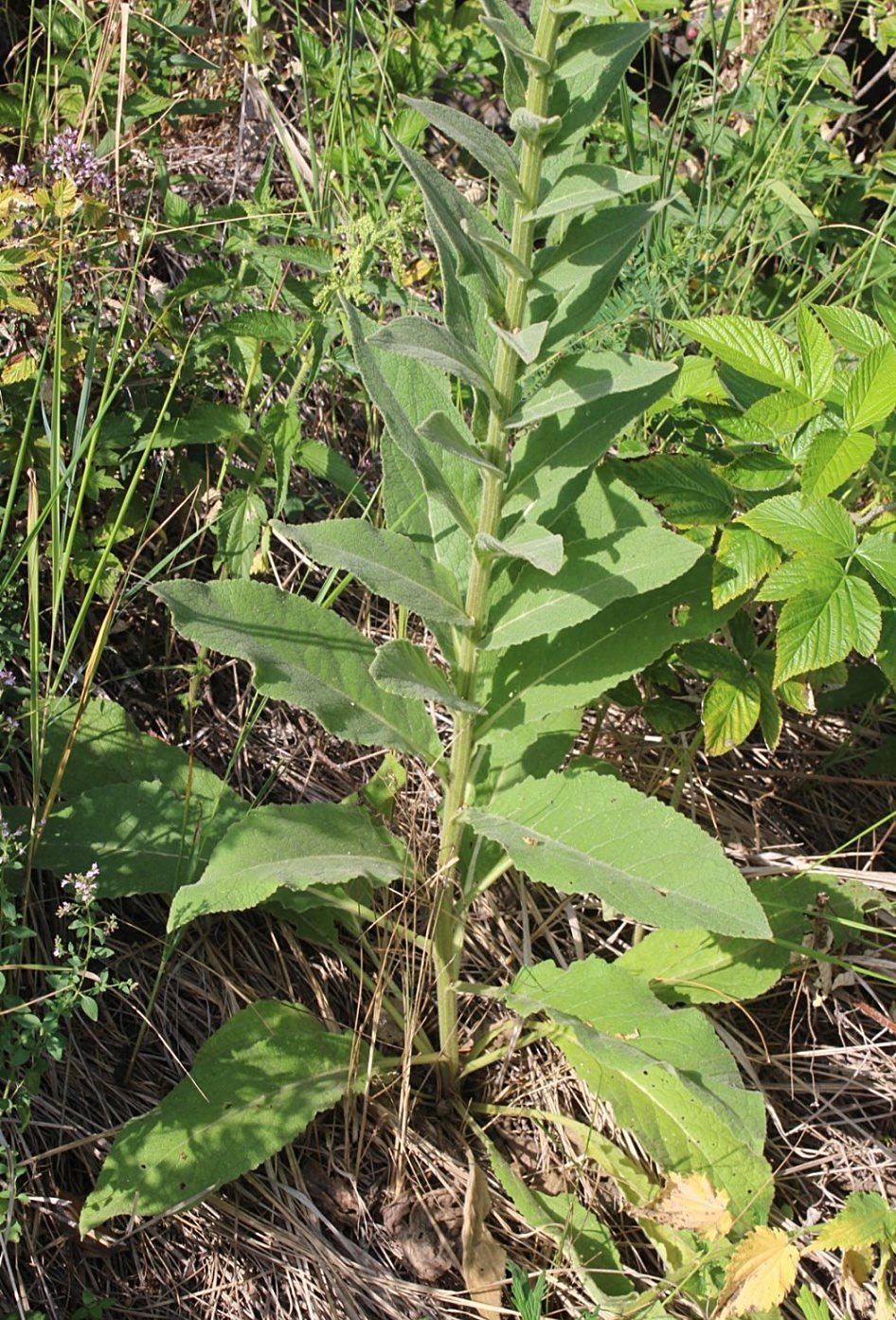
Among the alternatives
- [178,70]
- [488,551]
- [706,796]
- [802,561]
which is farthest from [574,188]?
[178,70]

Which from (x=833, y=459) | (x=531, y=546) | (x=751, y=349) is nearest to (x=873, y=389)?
(x=833, y=459)

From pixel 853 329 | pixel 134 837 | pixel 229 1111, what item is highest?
pixel 853 329

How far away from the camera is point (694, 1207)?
1962 millimetres

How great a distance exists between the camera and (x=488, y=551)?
6.37 ft

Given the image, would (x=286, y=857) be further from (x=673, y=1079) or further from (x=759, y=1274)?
(x=759, y=1274)

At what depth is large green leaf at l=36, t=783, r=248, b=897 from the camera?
7.25 feet

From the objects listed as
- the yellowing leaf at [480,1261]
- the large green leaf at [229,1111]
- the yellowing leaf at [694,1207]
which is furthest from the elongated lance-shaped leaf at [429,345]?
the yellowing leaf at [480,1261]

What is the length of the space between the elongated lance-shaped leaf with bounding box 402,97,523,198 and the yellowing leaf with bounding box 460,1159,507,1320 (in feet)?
5.53

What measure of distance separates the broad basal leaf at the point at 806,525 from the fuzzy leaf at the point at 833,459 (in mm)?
26

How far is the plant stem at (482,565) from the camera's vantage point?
5.33 ft

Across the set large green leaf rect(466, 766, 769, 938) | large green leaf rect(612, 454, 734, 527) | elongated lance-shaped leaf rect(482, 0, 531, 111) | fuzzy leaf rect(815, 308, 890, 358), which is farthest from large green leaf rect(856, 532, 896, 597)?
elongated lance-shaped leaf rect(482, 0, 531, 111)

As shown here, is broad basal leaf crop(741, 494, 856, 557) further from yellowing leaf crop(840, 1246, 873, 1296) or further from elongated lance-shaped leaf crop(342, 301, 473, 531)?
→ yellowing leaf crop(840, 1246, 873, 1296)

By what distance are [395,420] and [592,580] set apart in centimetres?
42

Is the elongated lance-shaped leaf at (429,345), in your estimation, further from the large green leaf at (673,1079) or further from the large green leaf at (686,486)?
the large green leaf at (673,1079)
